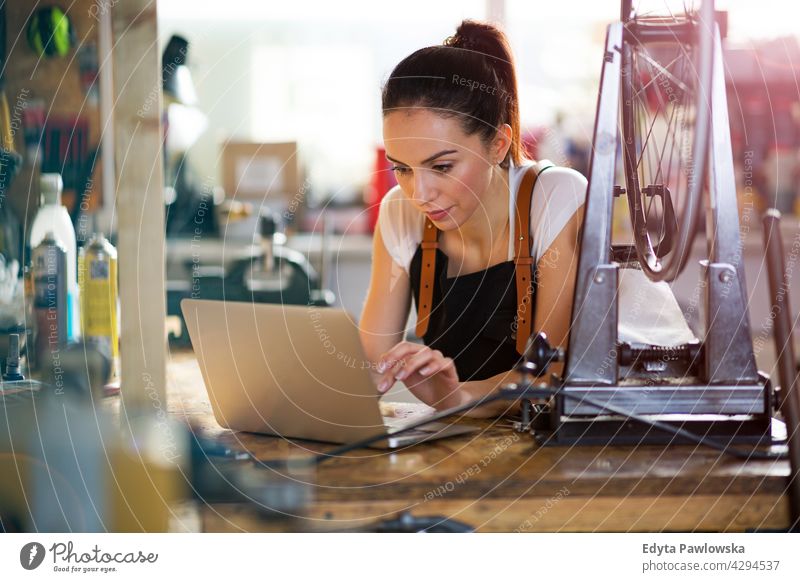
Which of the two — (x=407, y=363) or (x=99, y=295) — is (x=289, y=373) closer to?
(x=407, y=363)

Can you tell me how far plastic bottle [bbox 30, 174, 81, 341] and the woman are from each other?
1.10 ft

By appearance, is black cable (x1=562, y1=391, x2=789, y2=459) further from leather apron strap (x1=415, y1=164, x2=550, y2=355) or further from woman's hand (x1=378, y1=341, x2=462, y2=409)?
leather apron strap (x1=415, y1=164, x2=550, y2=355)

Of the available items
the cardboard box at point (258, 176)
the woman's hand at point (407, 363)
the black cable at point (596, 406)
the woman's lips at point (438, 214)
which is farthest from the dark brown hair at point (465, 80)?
the cardboard box at point (258, 176)

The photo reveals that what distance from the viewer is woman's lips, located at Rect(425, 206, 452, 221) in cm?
120

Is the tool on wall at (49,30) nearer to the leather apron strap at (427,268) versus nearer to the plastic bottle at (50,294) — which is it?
the plastic bottle at (50,294)

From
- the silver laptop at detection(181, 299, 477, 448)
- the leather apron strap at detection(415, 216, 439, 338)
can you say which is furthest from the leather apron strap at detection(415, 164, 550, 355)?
the silver laptop at detection(181, 299, 477, 448)

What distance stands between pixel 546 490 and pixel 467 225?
0.66 meters

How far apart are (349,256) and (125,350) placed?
1.73 m

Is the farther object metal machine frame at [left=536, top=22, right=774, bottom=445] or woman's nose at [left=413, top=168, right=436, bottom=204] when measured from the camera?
woman's nose at [left=413, top=168, right=436, bottom=204]

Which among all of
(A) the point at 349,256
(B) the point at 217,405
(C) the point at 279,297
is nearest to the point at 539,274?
(B) the point at 217,405

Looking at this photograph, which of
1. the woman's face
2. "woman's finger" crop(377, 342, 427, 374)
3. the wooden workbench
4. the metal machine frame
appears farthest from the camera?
the woman's face

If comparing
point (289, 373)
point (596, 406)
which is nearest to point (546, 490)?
point (596, 406)

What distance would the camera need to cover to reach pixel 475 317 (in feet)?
4.15
